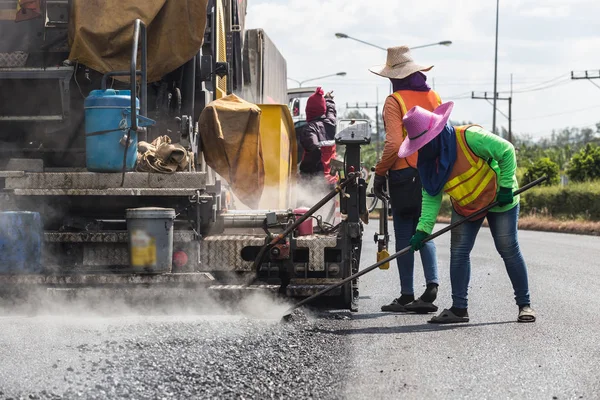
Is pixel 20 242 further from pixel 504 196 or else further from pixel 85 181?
pixel 504 196

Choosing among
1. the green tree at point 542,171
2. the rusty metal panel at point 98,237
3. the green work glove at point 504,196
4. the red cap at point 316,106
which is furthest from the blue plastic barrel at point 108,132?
the green tree at point 542,171

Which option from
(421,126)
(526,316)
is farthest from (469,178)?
(526,316)

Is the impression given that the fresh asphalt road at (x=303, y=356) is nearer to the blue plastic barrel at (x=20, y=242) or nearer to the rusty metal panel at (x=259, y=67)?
the blue plastic barrel at (x=20, y=242)

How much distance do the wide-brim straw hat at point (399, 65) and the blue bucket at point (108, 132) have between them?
2253 millimetres

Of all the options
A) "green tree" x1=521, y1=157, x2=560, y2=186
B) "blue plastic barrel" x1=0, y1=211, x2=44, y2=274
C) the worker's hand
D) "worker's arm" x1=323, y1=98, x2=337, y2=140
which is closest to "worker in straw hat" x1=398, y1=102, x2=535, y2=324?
the worker's hand

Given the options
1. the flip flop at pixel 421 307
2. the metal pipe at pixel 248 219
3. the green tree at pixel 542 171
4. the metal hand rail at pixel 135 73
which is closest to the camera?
the metal hand rail at pixel 135 73

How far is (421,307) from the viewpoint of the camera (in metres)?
7.91

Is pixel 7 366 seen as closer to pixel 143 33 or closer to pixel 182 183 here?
pixel 182 183

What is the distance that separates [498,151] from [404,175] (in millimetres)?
1161

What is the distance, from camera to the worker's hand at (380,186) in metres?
8.12

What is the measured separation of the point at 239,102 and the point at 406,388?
3546 mm

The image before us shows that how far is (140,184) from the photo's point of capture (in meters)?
7.05

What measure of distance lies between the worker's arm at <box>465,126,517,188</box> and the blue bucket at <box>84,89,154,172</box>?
2329mm

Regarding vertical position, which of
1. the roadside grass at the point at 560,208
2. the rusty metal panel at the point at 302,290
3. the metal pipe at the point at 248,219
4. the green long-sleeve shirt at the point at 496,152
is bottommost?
the roadside grass at the point at 560,208
